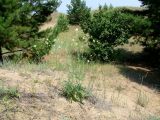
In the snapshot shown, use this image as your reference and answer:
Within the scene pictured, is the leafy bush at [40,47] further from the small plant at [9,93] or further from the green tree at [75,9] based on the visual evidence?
the small plant at [9,93]

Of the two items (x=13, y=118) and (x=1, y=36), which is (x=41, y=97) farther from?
(x=1, y=36)

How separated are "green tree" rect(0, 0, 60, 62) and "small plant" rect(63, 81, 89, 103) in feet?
37.3

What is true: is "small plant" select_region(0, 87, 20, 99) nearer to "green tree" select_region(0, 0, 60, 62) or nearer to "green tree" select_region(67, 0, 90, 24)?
"green tree" select_region(0, 0, 60, 62)

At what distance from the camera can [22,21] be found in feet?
68.0

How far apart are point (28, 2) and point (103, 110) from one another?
13649 millimetres

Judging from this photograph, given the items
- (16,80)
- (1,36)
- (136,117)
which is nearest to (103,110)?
(136,117)

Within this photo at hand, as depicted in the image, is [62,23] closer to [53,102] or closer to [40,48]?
[40,48]

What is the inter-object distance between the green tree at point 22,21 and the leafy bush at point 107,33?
257 cm

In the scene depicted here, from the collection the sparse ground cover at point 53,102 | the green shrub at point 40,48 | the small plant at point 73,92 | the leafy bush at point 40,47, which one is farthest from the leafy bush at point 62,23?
the small plant at point 73,92

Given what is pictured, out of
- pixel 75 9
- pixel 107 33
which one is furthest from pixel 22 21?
pixel 75 9

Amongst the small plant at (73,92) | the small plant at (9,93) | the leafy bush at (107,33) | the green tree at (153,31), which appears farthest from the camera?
the leafy bush at (107,33)

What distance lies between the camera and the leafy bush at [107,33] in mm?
19953

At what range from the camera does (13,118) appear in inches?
262

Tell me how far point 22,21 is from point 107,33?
417 cm
